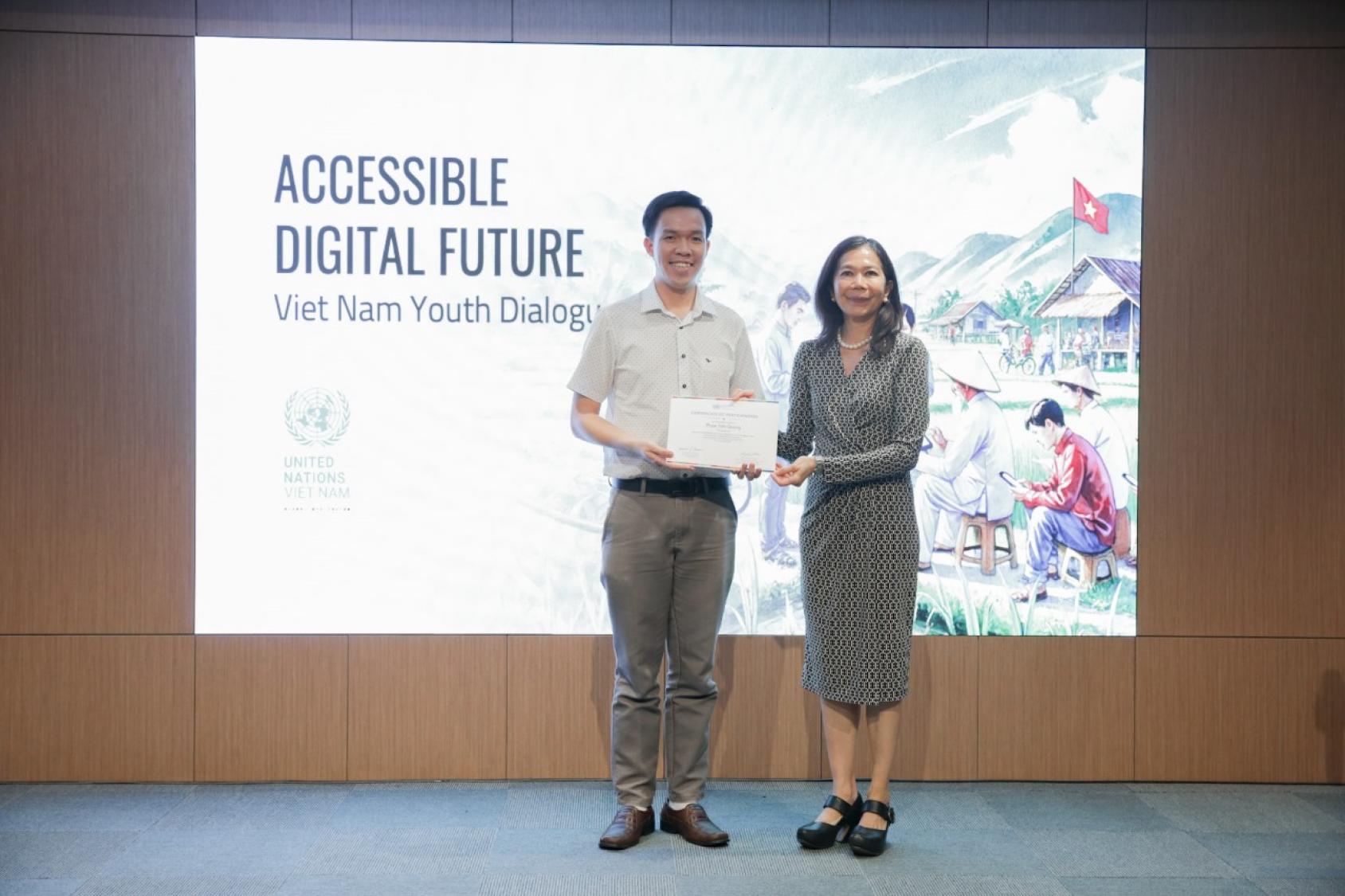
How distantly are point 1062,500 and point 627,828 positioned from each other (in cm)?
181

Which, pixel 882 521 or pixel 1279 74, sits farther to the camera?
pixel 1279 74

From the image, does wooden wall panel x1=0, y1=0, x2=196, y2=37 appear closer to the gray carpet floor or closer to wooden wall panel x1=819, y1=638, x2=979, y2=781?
the gray carpet floor

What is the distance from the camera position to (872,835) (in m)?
3.40

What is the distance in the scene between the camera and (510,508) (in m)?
4.12

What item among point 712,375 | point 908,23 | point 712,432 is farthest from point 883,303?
point 908,23

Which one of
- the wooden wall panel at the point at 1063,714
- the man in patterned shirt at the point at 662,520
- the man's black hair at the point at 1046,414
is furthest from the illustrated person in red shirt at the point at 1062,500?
the man in patterned shirt at the point at 662,520

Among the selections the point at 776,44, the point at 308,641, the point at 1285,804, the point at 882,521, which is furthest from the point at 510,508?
the point at 1285,804

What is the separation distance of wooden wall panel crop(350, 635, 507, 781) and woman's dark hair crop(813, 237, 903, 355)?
5.10 ft

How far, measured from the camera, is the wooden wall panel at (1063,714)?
13.7 feet

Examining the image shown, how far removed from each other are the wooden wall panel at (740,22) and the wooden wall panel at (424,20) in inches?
23.2

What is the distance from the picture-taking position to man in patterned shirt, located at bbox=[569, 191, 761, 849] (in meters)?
3.47

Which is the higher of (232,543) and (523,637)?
(232,543)

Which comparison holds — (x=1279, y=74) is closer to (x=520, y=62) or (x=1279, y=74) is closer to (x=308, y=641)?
(x=520, y=62)

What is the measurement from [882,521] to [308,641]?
1.96 metres
